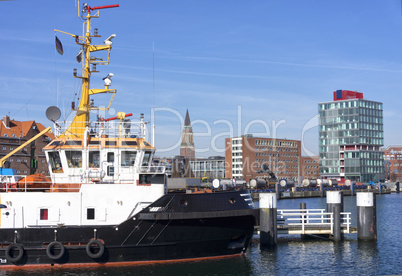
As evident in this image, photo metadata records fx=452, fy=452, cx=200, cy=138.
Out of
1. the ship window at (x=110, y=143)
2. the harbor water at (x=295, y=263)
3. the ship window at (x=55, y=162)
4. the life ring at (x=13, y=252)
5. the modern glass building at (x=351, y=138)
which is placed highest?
the modern glass building at (x=351, y=138)

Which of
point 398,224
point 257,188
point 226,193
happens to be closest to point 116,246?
point 226,193

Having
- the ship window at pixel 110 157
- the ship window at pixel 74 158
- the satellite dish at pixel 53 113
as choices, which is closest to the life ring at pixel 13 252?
the ship window at pixel 74 158

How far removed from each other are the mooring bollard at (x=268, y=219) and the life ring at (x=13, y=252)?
1251 centimetres

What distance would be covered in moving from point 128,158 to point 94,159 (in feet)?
5.44

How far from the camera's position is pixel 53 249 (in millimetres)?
19844

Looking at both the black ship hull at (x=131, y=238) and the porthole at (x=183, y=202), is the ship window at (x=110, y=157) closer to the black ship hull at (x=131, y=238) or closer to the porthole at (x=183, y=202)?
the black ship hull at (x=131, y=238)

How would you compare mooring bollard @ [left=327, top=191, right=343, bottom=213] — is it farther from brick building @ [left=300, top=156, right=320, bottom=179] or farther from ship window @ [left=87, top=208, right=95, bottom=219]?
brick building @ [left=300, top=156, right=320, bottom=179]

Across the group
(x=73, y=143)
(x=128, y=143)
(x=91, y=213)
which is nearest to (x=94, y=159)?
(x=73, y=143)

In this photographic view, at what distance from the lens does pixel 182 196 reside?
2050 cm

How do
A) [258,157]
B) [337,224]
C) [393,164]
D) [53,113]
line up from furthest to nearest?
[393,164], [258,157], [337,224], [53,113]

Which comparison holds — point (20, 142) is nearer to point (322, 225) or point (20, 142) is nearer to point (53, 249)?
point (322, 225)

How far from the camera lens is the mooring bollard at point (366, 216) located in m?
26.6

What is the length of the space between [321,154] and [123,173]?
125 metres

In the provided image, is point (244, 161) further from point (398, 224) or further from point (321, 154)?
point (398, 224)
